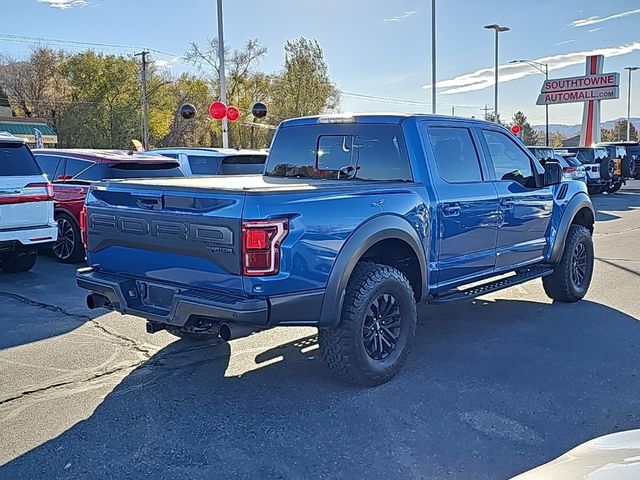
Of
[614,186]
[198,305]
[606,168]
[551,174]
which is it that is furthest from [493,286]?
[614,186]

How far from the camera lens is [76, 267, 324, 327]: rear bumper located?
12.7ft

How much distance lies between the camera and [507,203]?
5984 mm

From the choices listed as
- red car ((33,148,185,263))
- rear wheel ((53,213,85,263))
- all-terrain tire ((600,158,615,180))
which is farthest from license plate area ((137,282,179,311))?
all-terrain tire ((600,158,615,180))

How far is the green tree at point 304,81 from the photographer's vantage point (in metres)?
47.1

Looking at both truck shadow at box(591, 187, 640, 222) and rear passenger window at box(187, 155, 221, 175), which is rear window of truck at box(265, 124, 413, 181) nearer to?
rear passenger window at box(187, 155, 221, 175)

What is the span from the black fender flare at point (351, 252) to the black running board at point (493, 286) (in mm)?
890

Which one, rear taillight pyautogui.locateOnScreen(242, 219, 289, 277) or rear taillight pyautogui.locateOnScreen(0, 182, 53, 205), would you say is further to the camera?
rear taillight pyautogui.locateOnScreen(0, 182, 53, 205)

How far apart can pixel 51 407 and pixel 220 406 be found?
1112mm

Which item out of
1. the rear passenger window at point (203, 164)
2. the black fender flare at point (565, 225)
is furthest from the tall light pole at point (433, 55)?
the black fender flare at point (565, 225)

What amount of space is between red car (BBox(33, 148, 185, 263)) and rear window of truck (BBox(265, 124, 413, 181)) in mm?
3916

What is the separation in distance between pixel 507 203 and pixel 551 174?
0.81m

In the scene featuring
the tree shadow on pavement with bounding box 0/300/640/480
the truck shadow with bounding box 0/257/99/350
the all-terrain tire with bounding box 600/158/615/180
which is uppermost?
the all-terrain tire with bounding box 600/158/615/180

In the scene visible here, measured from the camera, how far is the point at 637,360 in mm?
5152

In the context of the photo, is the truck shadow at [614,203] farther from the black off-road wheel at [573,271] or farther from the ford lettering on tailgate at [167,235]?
the ford lettering on tailgate at [167,235]
